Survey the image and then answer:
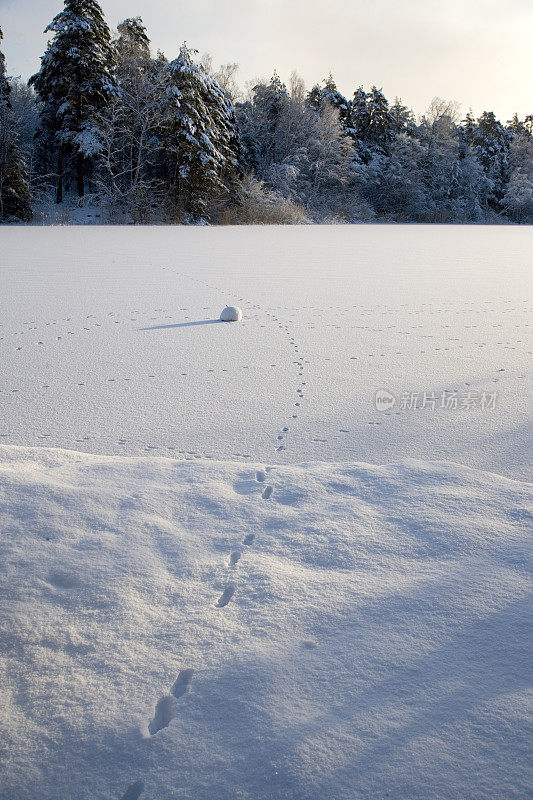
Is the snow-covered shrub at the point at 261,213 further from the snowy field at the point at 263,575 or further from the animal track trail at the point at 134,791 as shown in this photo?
the animal track trail at the point at 134,791

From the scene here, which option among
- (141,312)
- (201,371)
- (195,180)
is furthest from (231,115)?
(201,371)

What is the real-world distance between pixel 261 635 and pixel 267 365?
1996 millimetres

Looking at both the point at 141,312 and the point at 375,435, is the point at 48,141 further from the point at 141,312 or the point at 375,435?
the point at 375,435

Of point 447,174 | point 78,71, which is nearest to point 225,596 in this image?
point 78,71

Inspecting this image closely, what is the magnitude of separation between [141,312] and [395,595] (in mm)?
3456

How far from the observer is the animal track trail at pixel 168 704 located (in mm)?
962

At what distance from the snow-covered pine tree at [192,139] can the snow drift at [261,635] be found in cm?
2005

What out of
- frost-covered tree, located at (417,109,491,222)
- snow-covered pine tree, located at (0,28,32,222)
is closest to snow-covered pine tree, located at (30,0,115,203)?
snow-covered pine tree, located at (0,28,32,222)

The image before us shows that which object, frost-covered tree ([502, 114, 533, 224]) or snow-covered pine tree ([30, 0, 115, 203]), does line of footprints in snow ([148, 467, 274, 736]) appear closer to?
snow-covered pine tree ([30, 0, 115, 203])

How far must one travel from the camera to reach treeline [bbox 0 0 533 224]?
19.8 m

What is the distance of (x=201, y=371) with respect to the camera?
291cm

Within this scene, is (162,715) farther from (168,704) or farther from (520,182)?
(520,182)

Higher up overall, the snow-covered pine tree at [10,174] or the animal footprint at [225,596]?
the snow-covered pine tree at [10,174]

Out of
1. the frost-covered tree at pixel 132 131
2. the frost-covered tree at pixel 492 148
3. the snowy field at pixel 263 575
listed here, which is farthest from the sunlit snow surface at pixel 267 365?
the frost-covered tree at pixel 492 148
